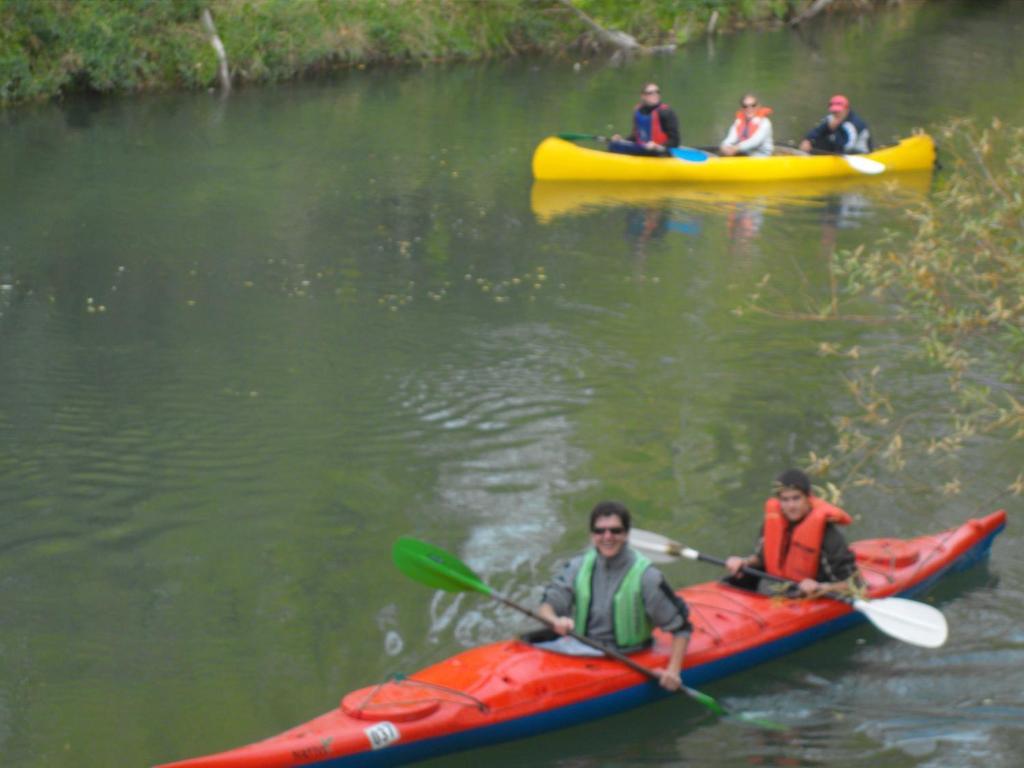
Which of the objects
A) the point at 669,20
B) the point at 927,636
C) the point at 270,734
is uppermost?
the point at 669,20

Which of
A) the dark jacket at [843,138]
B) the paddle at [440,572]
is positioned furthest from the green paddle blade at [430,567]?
the dark jacket at [843,138]

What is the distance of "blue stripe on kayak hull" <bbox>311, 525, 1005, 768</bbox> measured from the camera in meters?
6.23

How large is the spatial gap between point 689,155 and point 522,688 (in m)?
11.6

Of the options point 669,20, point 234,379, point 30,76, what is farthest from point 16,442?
point 669,20

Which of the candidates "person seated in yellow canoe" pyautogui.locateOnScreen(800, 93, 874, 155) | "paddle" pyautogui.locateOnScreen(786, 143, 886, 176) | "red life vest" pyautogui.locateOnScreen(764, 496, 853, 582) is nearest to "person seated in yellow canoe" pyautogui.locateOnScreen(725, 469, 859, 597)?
"red life vest" pyautogui.locateOnScreen(764, 496, 853, 582)

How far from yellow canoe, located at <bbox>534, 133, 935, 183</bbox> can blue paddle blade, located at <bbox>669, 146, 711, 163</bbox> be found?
0.14 feet

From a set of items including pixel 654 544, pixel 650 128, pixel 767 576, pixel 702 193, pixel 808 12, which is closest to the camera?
pixel 767 576

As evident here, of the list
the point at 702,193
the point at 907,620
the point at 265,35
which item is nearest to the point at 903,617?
the point at 907,620

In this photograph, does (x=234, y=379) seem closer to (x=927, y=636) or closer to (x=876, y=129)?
(x=927, y=636)

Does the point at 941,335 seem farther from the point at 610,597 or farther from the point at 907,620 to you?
the point at 610,597

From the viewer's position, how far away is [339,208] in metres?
16.5

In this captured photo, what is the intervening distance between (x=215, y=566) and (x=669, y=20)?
24.1 m

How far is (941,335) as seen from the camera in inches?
374

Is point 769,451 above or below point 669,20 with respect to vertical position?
below
